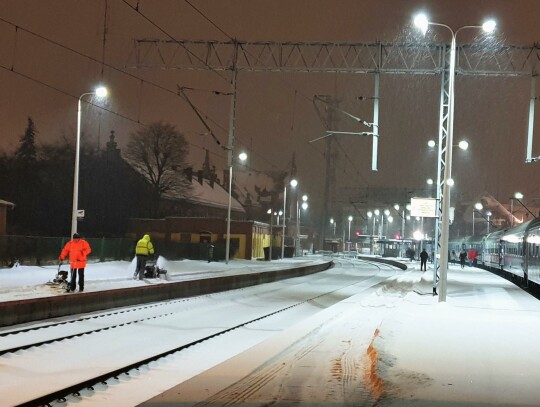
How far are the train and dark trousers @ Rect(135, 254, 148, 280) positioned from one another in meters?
16.0

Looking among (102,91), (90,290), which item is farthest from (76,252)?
(102,91)

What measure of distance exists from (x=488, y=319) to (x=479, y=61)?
14.8 meters

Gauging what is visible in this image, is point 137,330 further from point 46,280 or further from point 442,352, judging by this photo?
point 46,280

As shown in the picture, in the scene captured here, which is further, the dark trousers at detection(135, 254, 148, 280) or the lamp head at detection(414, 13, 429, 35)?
the dark trousers at detection(135, 254, 148, 280)

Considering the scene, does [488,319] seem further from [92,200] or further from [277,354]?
[92,200]

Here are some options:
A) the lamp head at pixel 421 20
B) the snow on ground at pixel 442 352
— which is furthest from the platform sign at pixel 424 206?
the lamp head at pixel 421 20

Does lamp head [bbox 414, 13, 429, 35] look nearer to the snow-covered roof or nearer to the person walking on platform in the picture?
the person walking on platform

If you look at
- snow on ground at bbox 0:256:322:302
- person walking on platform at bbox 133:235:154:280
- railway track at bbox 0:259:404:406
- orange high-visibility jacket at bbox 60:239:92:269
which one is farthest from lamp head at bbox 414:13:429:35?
person walking on platform at bbox 133:235:154:280

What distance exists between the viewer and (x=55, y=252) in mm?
36438

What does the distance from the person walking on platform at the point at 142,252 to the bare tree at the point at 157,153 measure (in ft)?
139

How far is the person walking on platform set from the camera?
27.4 m

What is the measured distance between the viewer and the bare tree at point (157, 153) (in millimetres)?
70062

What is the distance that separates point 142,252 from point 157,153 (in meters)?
44.1

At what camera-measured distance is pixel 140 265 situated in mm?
28188
